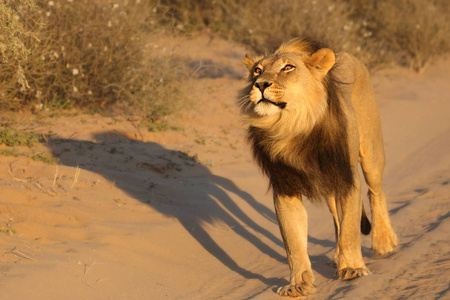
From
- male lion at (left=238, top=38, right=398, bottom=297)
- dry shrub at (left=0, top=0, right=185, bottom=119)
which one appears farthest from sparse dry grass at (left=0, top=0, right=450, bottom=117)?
male lion at (left=238, top=38, right=398, bottom=297)

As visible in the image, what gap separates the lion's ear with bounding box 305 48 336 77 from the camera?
16.7 ft

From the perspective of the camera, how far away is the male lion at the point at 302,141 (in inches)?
194

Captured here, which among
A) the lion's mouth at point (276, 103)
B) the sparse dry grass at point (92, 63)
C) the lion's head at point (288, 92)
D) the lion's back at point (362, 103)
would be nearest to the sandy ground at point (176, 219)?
the sparse dry grass at point (92, 63)

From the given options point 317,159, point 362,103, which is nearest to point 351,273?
point 317,159

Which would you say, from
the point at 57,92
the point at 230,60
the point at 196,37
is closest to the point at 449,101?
the point at 230,60

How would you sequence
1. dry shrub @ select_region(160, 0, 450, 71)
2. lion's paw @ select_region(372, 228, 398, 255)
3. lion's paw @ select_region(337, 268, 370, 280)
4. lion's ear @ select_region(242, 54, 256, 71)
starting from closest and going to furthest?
1. lion's paw @ select_region(337, 268, 370, 280)
2. lion's ear @ select_region(242, 54, 256, 71)
3. lion's paw @ select_region(372, 228, 398, 255)
4. dry shrub @ select_region(160, 0, 450, 71)

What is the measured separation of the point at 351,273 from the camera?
5.26m

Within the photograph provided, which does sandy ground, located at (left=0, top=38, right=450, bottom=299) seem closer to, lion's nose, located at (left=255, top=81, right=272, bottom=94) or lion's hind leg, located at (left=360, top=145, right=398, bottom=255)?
lion's hind leg, located at (left=360, top=145, right=398, bottom=255)

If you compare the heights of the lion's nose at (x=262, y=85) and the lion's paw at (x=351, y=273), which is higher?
the lion's nose at (x=262, y=85)

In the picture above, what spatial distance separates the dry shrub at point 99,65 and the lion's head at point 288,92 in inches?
200

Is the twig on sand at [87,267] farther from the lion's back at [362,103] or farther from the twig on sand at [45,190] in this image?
the lion's back at [362,103]

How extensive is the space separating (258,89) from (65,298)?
5.80 ft

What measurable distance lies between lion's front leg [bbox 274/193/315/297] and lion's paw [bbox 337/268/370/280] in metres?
0.29

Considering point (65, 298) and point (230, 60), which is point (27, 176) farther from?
point (230, 60)
